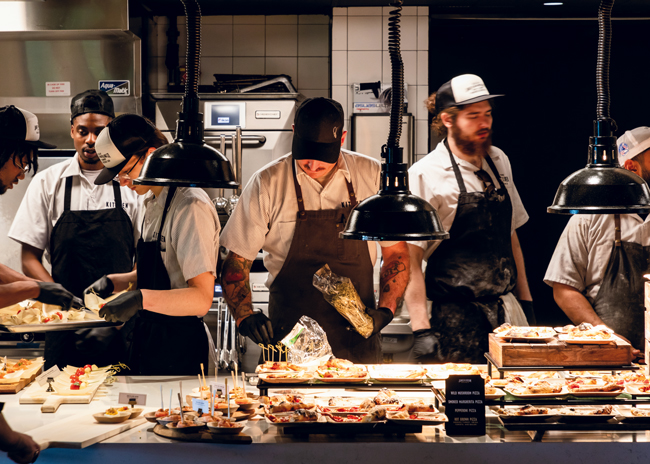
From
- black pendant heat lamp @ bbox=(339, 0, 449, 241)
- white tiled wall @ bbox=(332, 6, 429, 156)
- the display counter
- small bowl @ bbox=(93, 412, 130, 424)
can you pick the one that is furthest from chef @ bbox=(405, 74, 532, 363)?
white tiled wall @ bbox=(332, 6, 429, 156)

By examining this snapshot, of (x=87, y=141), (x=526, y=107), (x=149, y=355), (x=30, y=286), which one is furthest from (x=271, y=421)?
(x=526, y=107)

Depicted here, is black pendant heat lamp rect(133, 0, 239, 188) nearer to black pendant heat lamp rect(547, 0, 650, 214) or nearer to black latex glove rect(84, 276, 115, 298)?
black latex glove rect(84, 276, 115, 298)

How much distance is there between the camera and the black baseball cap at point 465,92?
3.31 metres

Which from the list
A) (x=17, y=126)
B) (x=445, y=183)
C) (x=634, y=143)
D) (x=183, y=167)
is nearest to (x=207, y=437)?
(x=183, y=167)

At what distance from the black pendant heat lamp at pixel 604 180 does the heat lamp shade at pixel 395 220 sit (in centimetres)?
54

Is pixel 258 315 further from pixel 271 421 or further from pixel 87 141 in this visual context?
pixel 87 141

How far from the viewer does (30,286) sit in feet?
8.78

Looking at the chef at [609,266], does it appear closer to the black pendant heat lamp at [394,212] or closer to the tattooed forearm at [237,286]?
the tattooed forearm at [237,286]

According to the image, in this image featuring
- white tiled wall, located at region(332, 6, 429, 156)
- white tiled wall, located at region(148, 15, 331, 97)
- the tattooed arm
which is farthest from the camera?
white tiled wall, located at region(148, 15, 331, 97)

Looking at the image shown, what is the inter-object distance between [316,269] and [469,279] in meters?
0.76

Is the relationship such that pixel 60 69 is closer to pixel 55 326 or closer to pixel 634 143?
pixel 55 326

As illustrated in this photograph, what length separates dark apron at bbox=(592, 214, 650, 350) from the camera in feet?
10.8

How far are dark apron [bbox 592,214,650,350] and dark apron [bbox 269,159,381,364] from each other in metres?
1.25

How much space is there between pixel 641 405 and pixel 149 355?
6.26 ft
